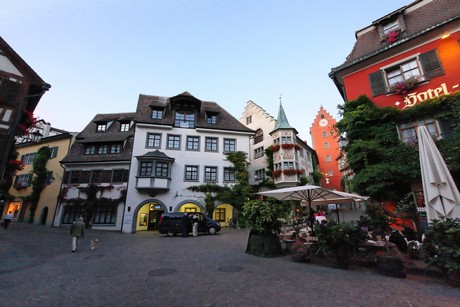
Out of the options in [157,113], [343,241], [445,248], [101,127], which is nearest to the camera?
[445,248]

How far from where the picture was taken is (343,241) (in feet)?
22.6

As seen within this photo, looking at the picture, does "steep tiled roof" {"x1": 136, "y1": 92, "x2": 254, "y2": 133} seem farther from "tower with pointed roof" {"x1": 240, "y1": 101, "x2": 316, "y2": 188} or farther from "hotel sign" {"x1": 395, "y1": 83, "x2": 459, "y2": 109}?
"hotel sign" {"x1": 395, "y1": 83, "x2": 459, "y2": 109}

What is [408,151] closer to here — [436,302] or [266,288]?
[436,302]

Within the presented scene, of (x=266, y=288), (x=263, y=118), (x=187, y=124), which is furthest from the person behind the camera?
(x=263, y=118)

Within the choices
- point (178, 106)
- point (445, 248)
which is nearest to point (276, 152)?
point (178, 106)

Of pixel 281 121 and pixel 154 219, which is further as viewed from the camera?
pixel 281 121

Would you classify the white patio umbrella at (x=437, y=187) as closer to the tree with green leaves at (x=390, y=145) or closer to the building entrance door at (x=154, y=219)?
the tree with green leaves at (x=390, y=145)

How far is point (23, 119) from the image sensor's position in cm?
1163

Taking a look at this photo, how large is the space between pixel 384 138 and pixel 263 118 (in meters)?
20.5

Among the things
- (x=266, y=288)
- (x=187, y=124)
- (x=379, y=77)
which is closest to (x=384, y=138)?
(x=379, y=77)

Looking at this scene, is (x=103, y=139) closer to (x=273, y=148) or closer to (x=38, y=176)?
(x=38, y=176)

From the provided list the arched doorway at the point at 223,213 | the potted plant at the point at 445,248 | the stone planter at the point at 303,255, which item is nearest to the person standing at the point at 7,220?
the arched doorway at the point at 223,213

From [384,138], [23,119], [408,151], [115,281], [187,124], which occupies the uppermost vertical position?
[187,124]

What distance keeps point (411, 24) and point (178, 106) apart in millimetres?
20272
